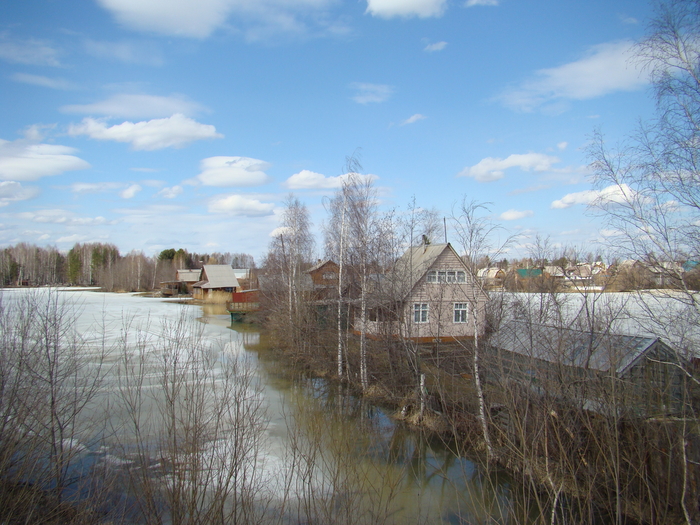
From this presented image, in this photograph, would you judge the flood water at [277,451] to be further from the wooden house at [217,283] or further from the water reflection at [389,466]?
the wooden house at [217,283]

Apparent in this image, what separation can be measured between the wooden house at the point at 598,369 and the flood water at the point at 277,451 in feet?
7.45

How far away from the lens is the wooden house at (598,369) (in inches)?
313

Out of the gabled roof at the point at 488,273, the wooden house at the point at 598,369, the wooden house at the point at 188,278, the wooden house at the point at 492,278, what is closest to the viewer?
the wooden house at the point at 598,369

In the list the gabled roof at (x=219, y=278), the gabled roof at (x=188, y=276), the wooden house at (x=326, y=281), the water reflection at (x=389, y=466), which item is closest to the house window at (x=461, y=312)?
the wooden house at (x=326, y=281)

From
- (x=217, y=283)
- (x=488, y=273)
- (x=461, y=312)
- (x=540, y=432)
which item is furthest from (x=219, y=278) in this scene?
(x=540, y=432)

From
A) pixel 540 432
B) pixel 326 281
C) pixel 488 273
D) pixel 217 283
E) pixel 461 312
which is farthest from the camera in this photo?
pixel 217 283

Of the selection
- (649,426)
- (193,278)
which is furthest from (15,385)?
(193,278)

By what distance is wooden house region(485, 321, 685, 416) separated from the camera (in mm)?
7957

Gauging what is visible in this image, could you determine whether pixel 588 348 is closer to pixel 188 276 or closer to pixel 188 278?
pixel 188 278

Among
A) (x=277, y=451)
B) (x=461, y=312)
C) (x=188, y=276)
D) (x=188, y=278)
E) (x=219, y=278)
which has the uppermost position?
(x=188, y=276)

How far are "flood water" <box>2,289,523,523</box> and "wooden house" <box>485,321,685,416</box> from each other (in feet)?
7.45

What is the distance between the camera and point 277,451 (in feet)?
34.0

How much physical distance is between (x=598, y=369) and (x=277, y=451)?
7284mm

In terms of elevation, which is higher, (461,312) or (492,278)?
(492,278)
